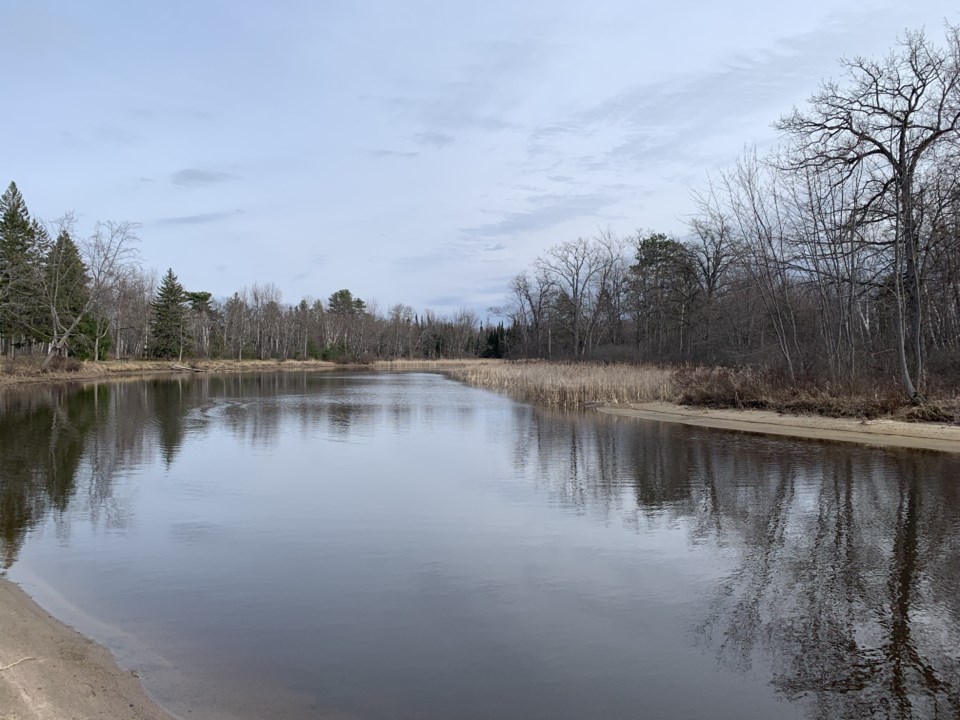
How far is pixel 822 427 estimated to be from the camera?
1820 cm

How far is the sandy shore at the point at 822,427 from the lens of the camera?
51.0ft

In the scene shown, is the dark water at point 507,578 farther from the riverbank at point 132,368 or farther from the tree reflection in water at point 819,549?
the riverbank at point 132,368

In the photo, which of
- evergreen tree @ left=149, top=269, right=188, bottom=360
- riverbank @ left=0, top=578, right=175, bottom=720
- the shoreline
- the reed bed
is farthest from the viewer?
evergreen tree @ left=149, top=269, right=188, bottom=360

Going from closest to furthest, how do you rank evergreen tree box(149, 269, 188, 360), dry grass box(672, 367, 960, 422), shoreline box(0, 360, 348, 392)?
1. dry grass box(672, 367, 960, 422)
2. shoreline box(0, 360, 348, 392)
3. evergreen tree box(149, 269, 188, 360)

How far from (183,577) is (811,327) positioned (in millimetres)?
21698

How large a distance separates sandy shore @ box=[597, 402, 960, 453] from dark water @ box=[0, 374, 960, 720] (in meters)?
2.29

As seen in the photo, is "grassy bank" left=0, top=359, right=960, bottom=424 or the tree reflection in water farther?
"grassy bank" left=0, top=359, right=960, bottom=424

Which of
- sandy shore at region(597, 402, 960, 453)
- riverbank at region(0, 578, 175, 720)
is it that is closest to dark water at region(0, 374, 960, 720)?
riverbank at region(0, 578, 175, 720)

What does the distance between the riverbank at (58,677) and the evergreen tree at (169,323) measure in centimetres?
6656

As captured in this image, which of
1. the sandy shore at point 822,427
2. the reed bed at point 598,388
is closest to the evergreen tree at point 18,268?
the reed bed at point 598,388

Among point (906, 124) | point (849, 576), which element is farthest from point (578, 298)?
point (849, 576)

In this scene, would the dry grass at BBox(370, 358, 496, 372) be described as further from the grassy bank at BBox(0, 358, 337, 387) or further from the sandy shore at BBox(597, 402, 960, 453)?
the sandy shore at BBox(597, 402, 960, 453)

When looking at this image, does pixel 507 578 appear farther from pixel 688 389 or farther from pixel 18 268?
pixel 18 268

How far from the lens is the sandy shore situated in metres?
15.5
